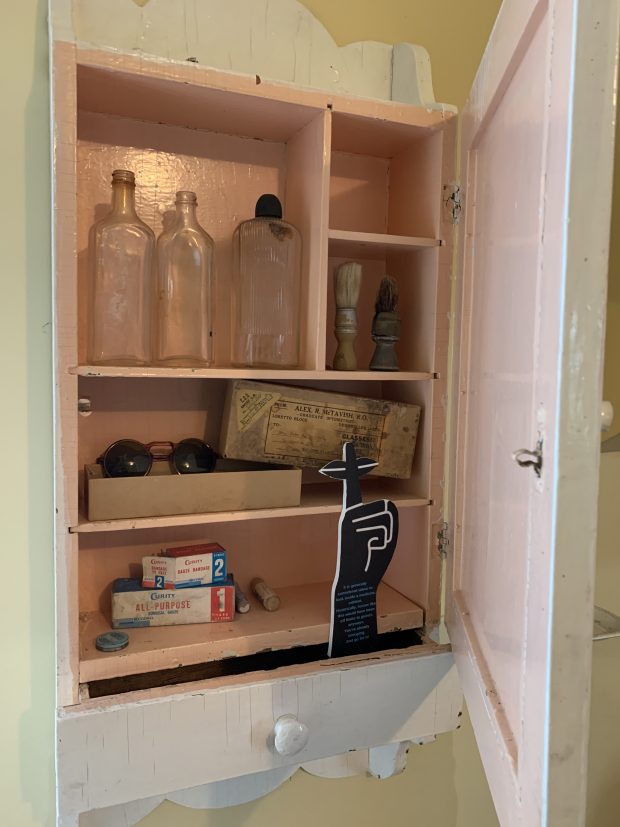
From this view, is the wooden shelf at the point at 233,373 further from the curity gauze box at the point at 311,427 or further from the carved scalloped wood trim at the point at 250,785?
the carved scalloped wood trim at the point at 250,785

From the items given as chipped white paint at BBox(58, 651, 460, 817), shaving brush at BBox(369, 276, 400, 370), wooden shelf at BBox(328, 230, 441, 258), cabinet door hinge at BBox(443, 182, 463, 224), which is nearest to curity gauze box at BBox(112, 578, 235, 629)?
chipped white paint at BBox(58, 651, 460, 817)

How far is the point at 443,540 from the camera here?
3.49 ft

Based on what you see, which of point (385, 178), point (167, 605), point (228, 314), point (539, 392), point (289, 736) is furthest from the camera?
point (385, 178)

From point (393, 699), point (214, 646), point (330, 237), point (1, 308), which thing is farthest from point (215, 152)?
point (393, 699)

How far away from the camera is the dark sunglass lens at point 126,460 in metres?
0.95

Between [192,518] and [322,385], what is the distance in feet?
1.28

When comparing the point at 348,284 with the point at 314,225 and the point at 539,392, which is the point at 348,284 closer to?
the point at 314,225

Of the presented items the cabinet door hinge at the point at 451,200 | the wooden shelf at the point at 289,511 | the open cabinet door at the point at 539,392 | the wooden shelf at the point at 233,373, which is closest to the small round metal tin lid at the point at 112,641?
the wooden shelf at the point at 289,511

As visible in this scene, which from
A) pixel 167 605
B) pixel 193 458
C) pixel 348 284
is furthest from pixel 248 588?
A: pixel 348 284

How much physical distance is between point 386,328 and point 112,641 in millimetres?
638

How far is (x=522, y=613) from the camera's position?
594mm

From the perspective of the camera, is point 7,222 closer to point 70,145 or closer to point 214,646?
point 70,145

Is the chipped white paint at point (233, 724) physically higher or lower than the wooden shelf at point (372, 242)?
lower

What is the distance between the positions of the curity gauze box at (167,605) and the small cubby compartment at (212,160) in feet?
1.21
